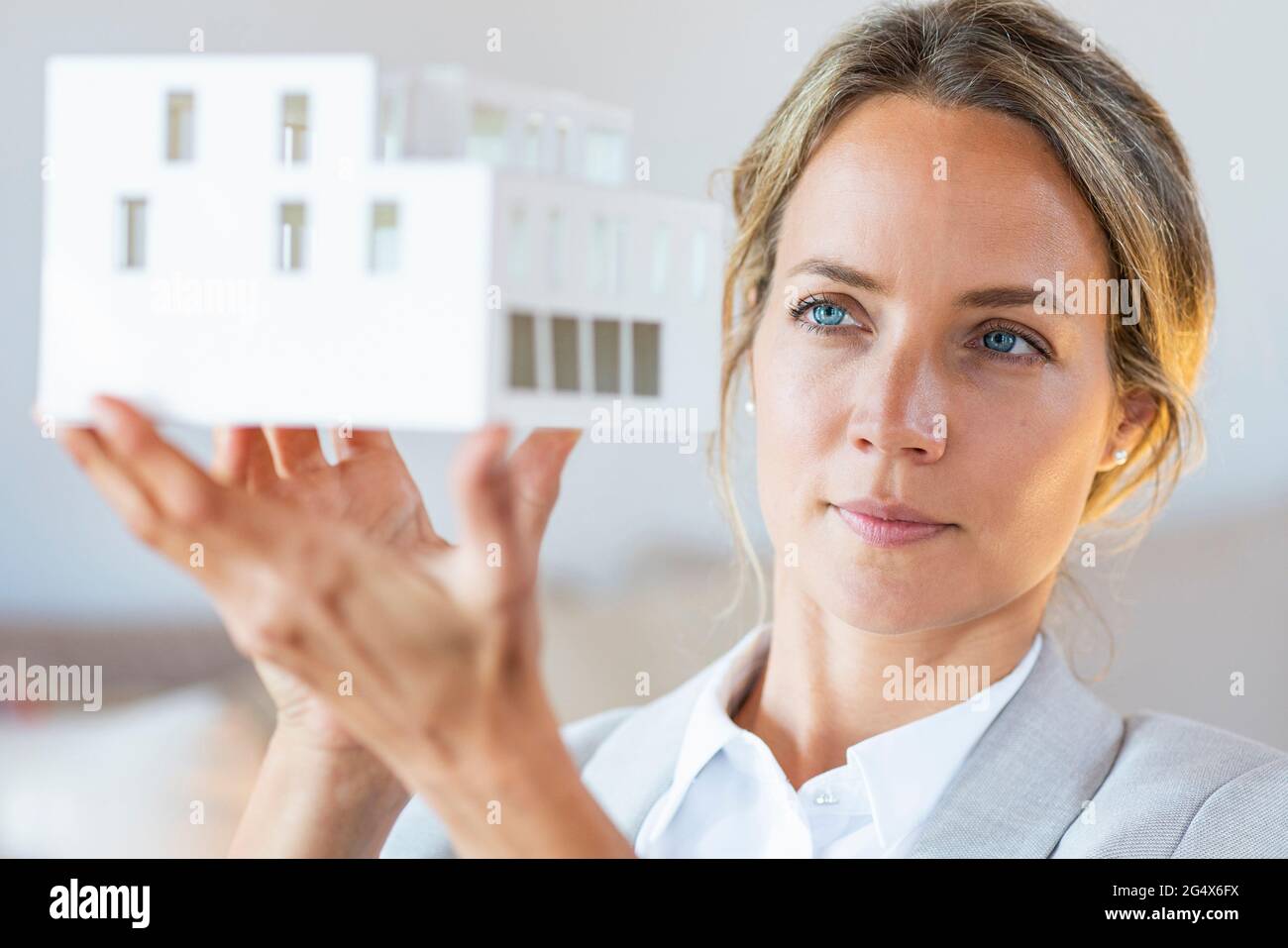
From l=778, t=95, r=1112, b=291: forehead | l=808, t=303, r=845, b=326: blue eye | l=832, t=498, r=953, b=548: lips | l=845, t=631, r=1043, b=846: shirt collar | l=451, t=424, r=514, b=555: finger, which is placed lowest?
l=845, t=631, r=1043, b=846: shirt collar

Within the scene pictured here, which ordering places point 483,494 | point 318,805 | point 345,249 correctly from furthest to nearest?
point 318,805 < point 345,249 < point 483,494

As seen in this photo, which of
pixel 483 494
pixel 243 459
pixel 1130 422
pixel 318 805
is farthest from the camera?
pixel 1130 422

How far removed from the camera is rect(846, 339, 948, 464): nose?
0.99m

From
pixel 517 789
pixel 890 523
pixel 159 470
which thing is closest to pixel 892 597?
pixel 890 523

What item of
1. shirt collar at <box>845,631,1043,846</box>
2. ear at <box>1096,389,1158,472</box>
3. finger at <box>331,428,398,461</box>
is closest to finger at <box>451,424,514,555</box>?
finger at <box>331,428,398,461</box>

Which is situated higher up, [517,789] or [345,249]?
[345,249]

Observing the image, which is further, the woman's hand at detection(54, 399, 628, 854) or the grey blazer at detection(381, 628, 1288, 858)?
the grey blazer at detection(381, 628, 1288, 858)

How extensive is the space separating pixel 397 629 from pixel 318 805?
0.42m

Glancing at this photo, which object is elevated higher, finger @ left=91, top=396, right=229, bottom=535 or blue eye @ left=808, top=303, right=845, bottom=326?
blue eye @ left=808, top=303, right=845, bottom=326

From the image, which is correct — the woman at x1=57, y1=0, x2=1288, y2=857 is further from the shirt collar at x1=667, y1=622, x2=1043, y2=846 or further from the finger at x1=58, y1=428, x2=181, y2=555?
the finger at x1=58, y1=428, x2=181, y2=555

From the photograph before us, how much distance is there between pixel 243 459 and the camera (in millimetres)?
928

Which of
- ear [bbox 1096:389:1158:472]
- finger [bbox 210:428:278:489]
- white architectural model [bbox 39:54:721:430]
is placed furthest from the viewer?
ear [bbox 1096:389:1158:472]

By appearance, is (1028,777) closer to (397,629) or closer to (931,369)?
(931,369)
